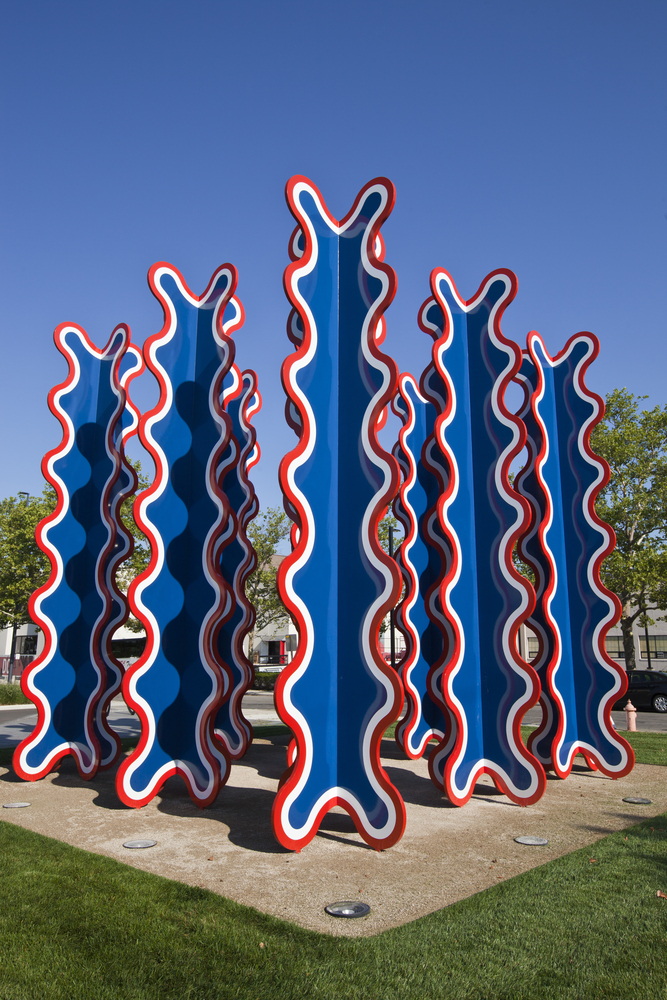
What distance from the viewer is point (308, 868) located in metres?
6.12

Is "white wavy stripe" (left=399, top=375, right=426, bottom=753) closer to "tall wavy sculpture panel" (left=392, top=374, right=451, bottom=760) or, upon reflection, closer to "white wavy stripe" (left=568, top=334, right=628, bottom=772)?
"tall wavy sculpture panel" (left=392, top=374, right=451, bottom=760)

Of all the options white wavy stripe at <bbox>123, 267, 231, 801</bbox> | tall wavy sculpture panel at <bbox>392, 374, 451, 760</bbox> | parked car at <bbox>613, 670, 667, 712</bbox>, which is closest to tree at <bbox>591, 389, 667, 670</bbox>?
parked car at <bbox>613, 670, 667, 712</bbox>

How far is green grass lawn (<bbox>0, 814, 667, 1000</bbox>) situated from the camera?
12.7 ft

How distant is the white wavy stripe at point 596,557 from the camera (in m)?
10.5

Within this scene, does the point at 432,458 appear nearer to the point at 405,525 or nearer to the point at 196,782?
the point at 405,525

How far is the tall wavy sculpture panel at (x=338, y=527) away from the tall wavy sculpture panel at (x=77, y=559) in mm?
4785

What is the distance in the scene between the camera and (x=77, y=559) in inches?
436

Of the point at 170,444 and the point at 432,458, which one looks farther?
the point at 432,458

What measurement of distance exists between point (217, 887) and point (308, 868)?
0.93 m

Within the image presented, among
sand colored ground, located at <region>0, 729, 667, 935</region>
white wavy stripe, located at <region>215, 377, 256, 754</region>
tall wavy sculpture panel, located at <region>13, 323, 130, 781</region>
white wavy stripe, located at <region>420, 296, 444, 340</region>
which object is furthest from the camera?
white wavy stripe, located at <region>215, 377, 256, 754</region>

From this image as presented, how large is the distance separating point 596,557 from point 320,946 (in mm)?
8357

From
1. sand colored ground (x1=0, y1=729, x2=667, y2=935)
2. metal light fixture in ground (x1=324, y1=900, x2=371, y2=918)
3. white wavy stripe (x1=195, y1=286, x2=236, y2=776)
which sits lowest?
sand colored ground (x1=0, y1=729, x2=667, y2=935)

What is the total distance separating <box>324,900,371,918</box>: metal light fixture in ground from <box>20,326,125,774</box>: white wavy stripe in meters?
6.42

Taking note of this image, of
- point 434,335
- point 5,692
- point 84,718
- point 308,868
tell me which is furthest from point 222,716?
point 5,692
